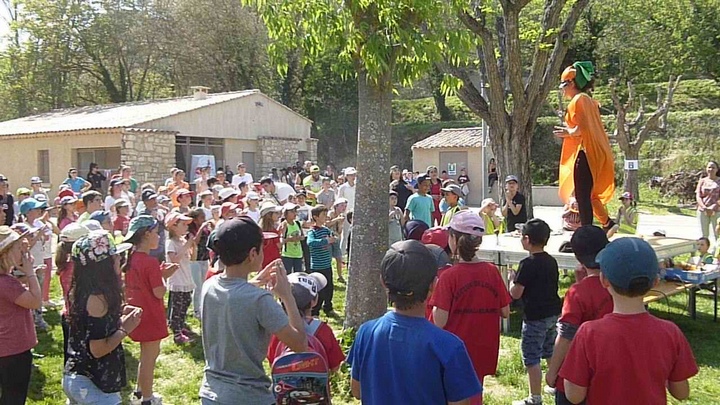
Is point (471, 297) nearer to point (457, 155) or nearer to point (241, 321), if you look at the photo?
point (241, 321)

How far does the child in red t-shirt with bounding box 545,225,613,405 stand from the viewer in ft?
12.1

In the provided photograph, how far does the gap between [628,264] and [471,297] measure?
4.94 feet

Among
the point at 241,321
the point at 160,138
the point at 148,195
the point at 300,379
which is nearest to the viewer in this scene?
the point at 300,379

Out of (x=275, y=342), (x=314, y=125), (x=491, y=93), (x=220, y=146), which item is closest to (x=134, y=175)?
(x=220, y=146)

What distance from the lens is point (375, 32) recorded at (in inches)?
224

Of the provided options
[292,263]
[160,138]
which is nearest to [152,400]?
[292,263]

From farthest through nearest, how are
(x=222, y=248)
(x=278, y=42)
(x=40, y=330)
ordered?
1. (x=40, y=330)
2. (x=278, y=42)
3. (x=222, y=248)

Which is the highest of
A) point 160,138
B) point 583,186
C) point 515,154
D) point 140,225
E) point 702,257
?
point 160,138

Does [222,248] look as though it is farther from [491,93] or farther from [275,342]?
[491,93]

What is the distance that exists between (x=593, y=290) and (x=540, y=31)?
27.1ft

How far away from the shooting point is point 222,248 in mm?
3039

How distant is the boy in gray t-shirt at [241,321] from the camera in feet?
9.82

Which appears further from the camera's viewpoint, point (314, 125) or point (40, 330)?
point (314, 125)

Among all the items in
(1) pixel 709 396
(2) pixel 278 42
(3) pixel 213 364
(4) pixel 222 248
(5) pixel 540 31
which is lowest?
(1) pixel 709 396
